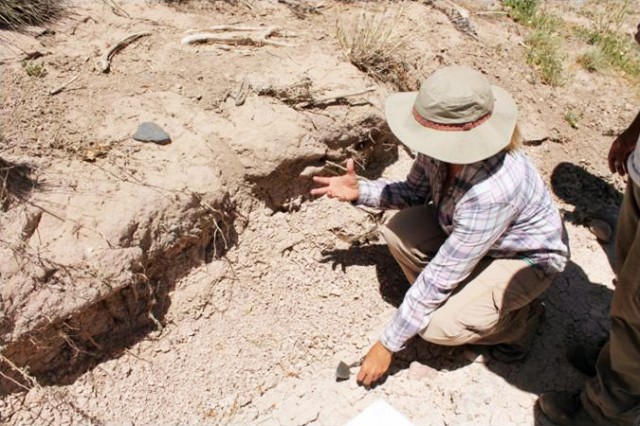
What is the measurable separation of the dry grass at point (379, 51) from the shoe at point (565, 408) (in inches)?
71.5

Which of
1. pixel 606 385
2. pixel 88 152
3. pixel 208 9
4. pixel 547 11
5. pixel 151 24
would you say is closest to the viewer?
pixel 606 385

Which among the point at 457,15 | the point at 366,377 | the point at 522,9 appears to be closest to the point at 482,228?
the point at 366,377

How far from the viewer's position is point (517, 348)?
2477 mm

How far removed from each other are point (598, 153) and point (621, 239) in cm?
156

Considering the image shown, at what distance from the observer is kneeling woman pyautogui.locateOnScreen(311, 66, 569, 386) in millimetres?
1851

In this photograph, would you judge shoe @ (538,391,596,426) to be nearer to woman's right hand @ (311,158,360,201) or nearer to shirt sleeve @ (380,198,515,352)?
shirt sleeve @ (380,198,515,352)

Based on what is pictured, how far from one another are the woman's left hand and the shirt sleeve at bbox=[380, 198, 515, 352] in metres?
0.04

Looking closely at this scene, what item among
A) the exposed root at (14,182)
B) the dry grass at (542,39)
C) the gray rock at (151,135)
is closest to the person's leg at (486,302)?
the gray rock at (151,135)

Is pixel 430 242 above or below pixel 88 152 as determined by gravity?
below

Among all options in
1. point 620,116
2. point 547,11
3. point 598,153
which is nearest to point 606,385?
point 598,153

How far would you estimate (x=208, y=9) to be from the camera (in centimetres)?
342

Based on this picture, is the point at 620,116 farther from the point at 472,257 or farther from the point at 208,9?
the point at 208,9

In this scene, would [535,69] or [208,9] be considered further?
[535,69]

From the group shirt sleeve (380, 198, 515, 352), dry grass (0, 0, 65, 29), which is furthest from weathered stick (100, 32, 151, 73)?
shirt sleeve (380, 198, 515, 352)
